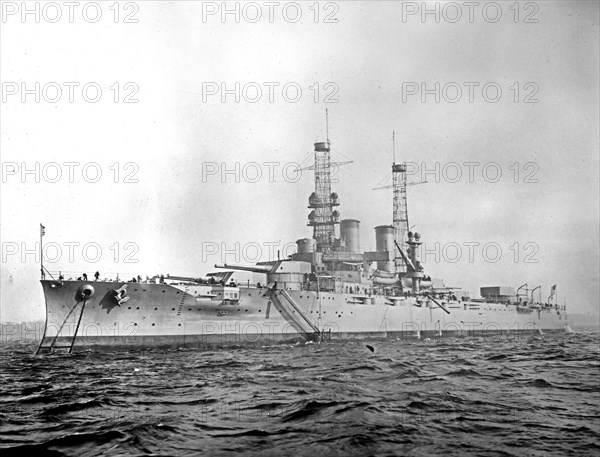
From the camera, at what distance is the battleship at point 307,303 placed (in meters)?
23.9

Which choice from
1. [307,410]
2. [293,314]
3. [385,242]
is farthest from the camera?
[385,242]

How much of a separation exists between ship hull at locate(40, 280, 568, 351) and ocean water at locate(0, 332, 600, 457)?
6.95 meters

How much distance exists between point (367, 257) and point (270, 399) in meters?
31.0

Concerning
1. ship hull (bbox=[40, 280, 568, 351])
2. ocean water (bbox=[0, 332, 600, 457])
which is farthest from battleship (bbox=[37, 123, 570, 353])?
ocean water (bbox=[0, 332, 600, 457])

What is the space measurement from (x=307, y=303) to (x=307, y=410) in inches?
830

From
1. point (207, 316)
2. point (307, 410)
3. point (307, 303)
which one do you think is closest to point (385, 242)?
point (307, 303)

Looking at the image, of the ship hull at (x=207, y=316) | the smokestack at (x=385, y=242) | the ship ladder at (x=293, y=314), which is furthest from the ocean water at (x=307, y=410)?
the smokestack at (x=385, y=242)

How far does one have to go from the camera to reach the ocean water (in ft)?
23.8

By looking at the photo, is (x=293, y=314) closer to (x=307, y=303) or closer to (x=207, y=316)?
(x=307, y=303)

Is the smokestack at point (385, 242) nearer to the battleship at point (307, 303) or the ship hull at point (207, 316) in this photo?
the battleship at point (307, 303)

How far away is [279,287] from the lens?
30562 millimetres

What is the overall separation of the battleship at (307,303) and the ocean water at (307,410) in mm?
7067

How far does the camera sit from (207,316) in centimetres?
2694

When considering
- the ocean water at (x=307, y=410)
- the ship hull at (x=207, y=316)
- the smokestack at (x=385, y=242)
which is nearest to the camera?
the ocean water at (x=307, y=410)
